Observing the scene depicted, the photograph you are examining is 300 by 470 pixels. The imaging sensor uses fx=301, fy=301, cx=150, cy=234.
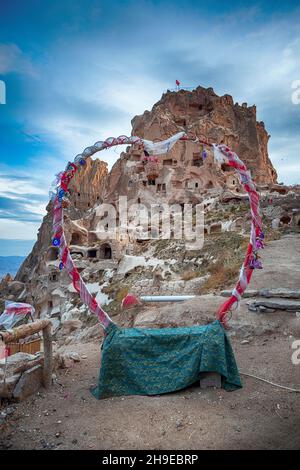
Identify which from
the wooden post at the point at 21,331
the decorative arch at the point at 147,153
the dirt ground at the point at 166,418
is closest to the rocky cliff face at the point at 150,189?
the decorative arch at the point at 147,153

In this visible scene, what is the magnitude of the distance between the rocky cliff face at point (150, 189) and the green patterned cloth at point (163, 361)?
23.5ft

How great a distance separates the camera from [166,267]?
17.5 m

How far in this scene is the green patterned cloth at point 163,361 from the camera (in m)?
4.55

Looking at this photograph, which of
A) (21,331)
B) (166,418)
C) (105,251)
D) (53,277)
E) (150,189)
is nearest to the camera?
(166,418)

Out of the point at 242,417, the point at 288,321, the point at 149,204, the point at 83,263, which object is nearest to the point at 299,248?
the point at 288,321

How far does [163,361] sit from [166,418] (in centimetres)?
94

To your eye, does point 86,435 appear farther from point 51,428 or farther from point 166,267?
point 166,267

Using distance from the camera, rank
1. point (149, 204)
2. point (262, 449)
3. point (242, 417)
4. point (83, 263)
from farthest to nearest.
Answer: point (149, 204) → point (83, 263) → point (242, 417) → point (262, 449)

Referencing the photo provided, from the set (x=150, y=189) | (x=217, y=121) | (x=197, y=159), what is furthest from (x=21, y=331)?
(x=217, y=121)

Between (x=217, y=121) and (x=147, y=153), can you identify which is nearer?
(x=147, y=153)

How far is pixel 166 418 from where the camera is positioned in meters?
3.86

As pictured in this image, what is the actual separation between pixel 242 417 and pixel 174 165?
125 ft

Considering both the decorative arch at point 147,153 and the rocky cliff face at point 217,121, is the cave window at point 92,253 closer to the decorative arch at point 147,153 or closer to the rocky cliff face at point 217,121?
the rocky cliff face at point 217,121

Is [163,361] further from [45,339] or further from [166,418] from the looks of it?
[45,339]
